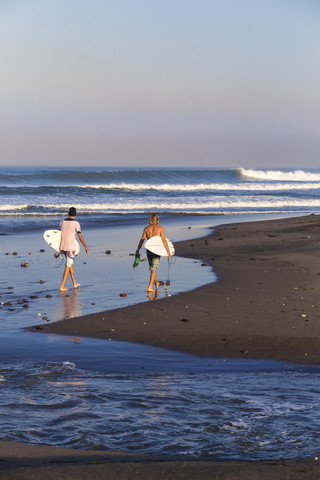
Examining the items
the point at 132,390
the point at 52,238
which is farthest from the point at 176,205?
the point at 132,390

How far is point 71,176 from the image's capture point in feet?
227

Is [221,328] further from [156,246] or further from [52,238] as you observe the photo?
[52,238]

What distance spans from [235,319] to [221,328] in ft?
1.76

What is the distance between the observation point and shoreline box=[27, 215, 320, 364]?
7855 mm

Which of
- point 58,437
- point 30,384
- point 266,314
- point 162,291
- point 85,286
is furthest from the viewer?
point 85,286

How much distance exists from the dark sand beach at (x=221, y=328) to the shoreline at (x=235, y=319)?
0.04 feet

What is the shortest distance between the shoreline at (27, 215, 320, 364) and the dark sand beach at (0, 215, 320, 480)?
13 mm

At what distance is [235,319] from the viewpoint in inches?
359

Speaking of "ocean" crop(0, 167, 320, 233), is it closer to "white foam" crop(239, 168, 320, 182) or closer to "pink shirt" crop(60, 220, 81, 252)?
"pink shirt" crop(60, 220, 81, 252)

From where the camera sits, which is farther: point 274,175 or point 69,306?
point 274,175

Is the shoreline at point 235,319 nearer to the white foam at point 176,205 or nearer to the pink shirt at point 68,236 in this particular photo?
the pink shirt at point 68,236

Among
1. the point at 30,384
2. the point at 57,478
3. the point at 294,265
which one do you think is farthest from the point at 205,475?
the point at 294,265

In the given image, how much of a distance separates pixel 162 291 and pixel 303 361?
4668mm

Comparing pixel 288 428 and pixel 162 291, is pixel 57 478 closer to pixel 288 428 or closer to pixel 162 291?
pixel 288 428
